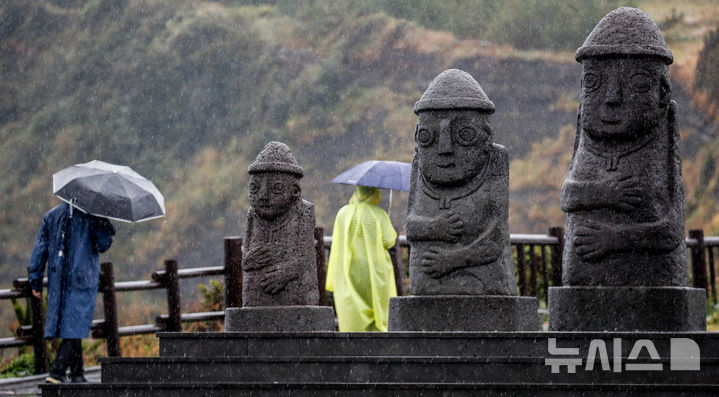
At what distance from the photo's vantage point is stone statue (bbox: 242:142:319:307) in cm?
897

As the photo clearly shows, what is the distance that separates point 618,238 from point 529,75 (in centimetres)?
2665

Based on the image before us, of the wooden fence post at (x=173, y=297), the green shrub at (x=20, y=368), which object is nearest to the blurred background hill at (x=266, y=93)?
the wooden fence post at (x=173, y=297)

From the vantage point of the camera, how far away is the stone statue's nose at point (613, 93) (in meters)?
7.90

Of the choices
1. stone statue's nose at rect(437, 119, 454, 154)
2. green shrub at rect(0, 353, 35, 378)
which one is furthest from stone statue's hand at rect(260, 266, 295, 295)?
green shrub at rect(0, 353, 35, 378)

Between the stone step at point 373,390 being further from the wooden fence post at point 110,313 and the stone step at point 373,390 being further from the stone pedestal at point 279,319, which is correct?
the wooden fence post at point 110,313

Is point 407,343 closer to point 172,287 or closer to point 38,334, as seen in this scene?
point 38,334

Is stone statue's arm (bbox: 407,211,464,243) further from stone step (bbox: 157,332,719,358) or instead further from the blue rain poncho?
the blue rain poncho

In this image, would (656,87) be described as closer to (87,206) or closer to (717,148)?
(87,206)

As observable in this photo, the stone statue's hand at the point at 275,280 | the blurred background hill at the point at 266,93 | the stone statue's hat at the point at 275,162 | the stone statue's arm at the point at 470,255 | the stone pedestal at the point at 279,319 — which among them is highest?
the blurred background hill at the point at 266,93

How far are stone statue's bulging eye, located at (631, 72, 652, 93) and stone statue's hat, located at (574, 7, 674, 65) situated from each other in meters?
0.16

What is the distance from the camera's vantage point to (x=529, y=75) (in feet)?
111

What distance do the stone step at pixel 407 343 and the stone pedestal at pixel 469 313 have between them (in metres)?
0.77

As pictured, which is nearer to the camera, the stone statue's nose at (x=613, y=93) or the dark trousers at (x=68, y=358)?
the stone statue's nose at (x=613, y=93)

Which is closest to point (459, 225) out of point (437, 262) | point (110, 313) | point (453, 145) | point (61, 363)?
point (437, 262)
